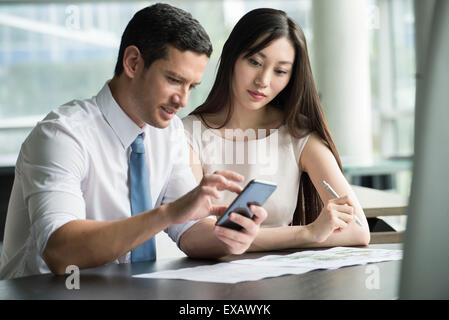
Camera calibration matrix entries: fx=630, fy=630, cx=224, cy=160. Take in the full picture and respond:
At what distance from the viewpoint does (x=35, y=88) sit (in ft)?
33.2

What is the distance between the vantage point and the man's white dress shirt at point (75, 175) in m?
1.50

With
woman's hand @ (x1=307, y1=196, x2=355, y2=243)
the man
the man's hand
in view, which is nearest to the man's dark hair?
the man

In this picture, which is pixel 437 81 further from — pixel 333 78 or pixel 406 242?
pixel 333 78

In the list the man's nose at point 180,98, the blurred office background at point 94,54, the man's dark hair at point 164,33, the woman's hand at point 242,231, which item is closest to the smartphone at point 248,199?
the woman's hand at point 242,231

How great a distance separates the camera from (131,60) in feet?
5.75

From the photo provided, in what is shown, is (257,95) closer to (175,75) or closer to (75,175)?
(175,75)

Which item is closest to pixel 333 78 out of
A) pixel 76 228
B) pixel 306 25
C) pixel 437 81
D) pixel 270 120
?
pixel 306 25

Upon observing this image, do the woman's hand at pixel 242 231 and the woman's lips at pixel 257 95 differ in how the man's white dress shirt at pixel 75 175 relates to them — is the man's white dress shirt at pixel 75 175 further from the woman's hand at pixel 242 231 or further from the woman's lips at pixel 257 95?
the woman's lips at pixel 257 95

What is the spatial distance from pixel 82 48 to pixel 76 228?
9.02 metres

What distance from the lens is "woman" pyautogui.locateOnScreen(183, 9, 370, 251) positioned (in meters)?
2.30

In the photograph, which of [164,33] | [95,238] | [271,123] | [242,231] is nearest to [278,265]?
[242,231]

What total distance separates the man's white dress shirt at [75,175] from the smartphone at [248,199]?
0.30m

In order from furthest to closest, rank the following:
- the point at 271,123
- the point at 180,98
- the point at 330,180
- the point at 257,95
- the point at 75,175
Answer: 1. the point at 271,123
2. the point at 257,95
3. the point at 330,180
4. the point at 180,98
5. the point at 75,175

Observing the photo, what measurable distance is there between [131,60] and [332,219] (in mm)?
720
